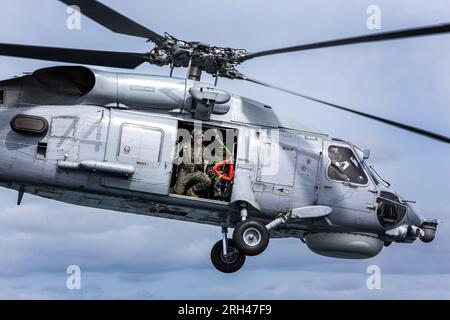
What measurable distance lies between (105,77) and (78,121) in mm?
1082

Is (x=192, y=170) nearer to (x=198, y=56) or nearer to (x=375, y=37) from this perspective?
(x=198, y=56)

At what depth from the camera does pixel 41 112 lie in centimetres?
1423

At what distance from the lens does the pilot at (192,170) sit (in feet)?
48.5

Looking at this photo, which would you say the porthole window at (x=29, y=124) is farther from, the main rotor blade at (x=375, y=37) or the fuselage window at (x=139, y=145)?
the main rotor blade at (x=375, y=37)

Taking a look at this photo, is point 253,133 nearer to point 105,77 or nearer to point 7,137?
point 105,77

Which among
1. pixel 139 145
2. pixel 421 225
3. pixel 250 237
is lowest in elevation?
pixel 250 237

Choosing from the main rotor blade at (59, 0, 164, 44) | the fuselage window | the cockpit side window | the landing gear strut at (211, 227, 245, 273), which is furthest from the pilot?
the cockpit side window

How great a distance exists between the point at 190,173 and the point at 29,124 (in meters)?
3.36

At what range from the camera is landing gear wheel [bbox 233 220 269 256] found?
14.9m

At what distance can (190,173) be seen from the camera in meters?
14.8

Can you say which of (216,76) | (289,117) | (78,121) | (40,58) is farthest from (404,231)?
(40,58)

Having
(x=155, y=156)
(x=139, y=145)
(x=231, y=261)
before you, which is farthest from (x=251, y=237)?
(x=139, y=145)

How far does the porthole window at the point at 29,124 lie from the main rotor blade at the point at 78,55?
1.33 m

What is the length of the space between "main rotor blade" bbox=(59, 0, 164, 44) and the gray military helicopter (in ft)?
0.13
